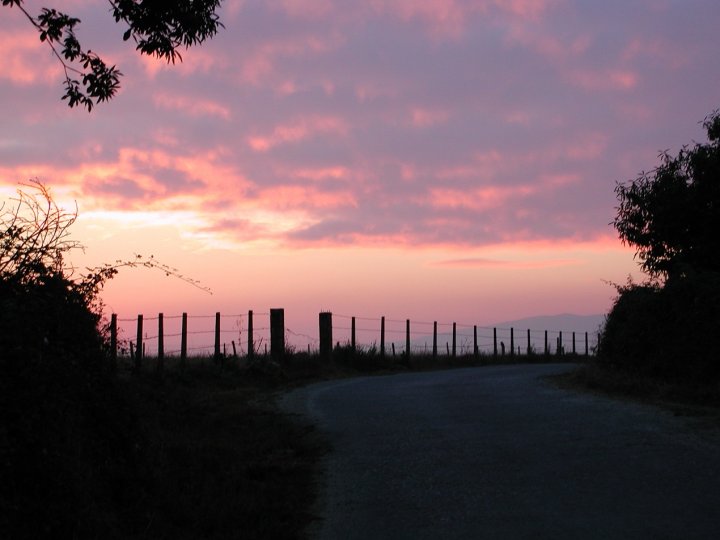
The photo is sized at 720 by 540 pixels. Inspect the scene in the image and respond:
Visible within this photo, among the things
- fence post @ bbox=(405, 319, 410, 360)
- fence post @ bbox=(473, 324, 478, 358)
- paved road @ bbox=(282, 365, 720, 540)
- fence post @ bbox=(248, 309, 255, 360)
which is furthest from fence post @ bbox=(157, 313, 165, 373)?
fence post @ bbox=(473, 324, 478, 358)

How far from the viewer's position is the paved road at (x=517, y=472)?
7.91 metres

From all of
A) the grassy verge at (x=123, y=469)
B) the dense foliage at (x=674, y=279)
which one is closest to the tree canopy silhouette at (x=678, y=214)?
the dense foliage at (x=674, y=279)

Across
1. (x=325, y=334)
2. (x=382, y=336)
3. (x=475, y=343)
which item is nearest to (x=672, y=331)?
(x=325, y=334)

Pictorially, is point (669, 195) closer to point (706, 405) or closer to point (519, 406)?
point (706, 405)

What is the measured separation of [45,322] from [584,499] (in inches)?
214

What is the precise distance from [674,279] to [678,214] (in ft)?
14.1

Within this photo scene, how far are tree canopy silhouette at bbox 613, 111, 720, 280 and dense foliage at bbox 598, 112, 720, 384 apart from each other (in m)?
0.03

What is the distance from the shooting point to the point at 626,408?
15688mm

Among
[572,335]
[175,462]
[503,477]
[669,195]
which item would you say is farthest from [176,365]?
[572,335]

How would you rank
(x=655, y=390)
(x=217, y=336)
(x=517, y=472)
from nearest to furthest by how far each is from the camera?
(x=517, y=472) < (x=655, y=390) < (x=217, y=336)

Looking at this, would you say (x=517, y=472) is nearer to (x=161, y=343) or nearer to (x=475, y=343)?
(x=161, y=343)

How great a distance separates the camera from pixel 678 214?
77.9 feet

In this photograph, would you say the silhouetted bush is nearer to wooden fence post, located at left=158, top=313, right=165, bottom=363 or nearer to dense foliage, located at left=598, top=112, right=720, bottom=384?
dense foliage, located at left=598, top=112, right=720, bottom=384

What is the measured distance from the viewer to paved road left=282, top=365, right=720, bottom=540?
791 cm
